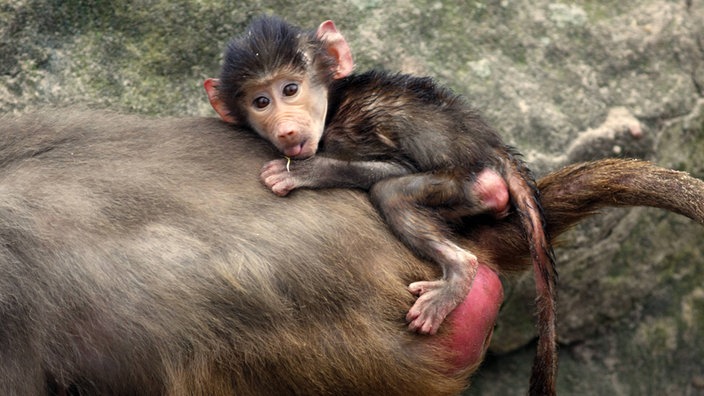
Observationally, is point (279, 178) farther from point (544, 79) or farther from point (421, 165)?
point (544, 79)

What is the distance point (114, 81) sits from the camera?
335 cm

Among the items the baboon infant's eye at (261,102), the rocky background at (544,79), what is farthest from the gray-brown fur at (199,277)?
the rocky background at (544,79)

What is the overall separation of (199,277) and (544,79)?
1.54 metres

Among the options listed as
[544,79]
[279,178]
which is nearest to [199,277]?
[279,178]

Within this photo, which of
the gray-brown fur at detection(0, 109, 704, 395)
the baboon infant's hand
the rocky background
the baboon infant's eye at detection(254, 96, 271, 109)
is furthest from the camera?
the rocky background

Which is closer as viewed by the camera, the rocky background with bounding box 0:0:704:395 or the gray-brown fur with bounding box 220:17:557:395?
the gray-brown fur with bounding box 220:17:557:395

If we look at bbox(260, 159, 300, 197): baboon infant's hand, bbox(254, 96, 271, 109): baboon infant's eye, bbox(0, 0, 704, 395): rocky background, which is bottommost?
bbox(0, 0, 704, 395): rocky background

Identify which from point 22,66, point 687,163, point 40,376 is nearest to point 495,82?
point 687,163

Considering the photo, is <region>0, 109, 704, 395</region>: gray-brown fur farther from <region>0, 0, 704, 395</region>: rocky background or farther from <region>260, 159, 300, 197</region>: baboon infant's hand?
<region>0, 0, 704, 395</region>: rocky background

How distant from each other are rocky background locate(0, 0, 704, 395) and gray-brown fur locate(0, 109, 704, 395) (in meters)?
0.80

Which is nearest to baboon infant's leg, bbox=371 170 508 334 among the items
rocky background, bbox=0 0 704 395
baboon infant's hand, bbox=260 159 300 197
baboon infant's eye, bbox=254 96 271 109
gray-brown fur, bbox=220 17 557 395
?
gray-brown fur, bbox=220 17 557 395

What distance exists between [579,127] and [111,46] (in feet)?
4.92

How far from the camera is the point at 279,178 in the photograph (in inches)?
97.6

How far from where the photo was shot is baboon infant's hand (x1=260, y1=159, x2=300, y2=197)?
2.47m
